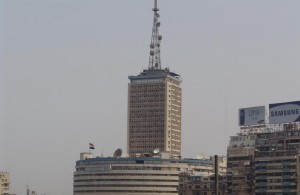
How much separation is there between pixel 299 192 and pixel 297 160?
24.2 ft

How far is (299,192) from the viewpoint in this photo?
650 ft

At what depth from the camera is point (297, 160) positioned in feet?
656
